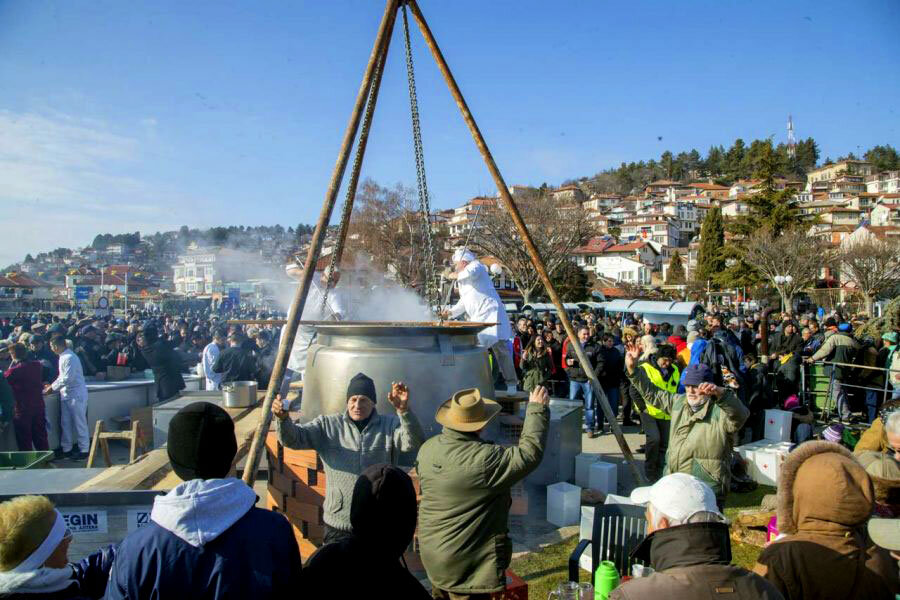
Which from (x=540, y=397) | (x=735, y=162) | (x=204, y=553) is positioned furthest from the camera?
(x=735, y=162)

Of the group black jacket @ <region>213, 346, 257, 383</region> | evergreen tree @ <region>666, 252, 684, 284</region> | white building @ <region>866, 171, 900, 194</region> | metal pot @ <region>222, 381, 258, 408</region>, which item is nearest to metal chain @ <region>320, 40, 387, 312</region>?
metal pot @ <region>222, 381, 258, 408</region>

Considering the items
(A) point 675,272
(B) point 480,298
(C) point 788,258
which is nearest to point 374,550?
(B) point 480,298

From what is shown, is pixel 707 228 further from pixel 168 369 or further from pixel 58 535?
pixel 58 535

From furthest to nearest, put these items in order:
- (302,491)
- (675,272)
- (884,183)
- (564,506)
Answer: (884,183) < (675,272) < (564,506) < (302,491)

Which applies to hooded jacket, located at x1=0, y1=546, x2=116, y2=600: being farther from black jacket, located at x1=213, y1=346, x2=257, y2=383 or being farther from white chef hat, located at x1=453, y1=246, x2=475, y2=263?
black jacket, located at x1=213, y1=346, x2=257, y2=383

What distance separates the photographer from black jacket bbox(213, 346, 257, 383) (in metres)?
10.6

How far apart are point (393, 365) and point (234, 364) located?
6946 millimetres

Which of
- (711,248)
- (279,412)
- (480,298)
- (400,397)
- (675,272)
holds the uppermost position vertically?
(711,248)

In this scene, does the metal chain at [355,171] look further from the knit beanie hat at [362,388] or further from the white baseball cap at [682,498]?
the white baseball cap at [682,498]

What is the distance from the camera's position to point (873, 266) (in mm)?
42594

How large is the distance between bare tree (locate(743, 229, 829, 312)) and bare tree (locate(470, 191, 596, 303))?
49.9ft

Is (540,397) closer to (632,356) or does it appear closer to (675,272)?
(632,356)

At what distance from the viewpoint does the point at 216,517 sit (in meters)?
2.07

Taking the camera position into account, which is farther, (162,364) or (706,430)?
(162,364)
